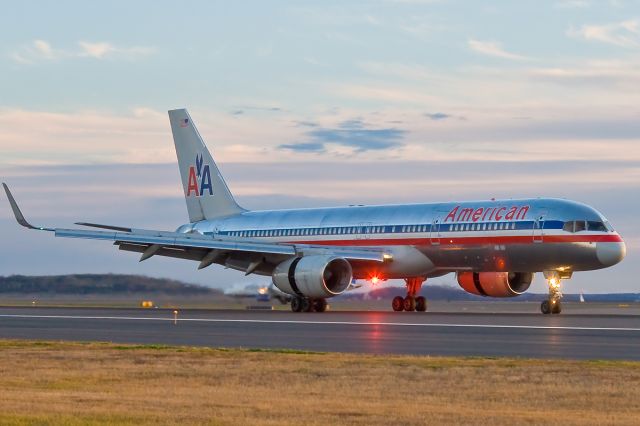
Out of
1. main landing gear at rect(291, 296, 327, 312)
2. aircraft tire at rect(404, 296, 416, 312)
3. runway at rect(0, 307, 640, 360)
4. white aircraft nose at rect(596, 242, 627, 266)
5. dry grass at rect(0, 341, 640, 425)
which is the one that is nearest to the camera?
dry grass at rect(0, 341, 640, 425)

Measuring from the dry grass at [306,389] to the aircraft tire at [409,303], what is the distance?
25.7m

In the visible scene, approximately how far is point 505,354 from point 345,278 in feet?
77.1

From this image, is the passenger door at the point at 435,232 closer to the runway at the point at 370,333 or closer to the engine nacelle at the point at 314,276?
the engine nacelle at the point at 314,276

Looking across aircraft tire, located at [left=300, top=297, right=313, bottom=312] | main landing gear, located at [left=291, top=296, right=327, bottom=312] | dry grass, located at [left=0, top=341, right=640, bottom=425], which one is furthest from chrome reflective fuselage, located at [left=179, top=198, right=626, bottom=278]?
dry grass, located at [left=0, top=341, right=640, bottom=425]

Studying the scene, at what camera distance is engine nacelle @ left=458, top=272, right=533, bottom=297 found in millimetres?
47844

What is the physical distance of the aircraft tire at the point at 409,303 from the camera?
50438mm

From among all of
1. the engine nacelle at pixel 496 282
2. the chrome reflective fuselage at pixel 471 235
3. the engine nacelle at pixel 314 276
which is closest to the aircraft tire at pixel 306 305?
the engine nacelle at pixel 314 276

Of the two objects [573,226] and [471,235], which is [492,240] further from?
[573,226]

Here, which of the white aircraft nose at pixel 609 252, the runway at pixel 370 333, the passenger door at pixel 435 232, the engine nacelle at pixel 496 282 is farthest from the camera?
the engine nacelle at pixel 496 282

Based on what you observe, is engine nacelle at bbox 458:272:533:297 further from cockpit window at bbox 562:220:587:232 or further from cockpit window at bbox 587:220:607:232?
cockpit window at bbox 587:220:607:232

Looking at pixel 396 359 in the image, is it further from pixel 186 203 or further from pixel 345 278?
pixel 186 203

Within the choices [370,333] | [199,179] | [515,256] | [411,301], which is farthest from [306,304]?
[370,333]

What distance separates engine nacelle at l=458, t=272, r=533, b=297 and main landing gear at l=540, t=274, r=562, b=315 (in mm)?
2526

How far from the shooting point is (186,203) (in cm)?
6178
